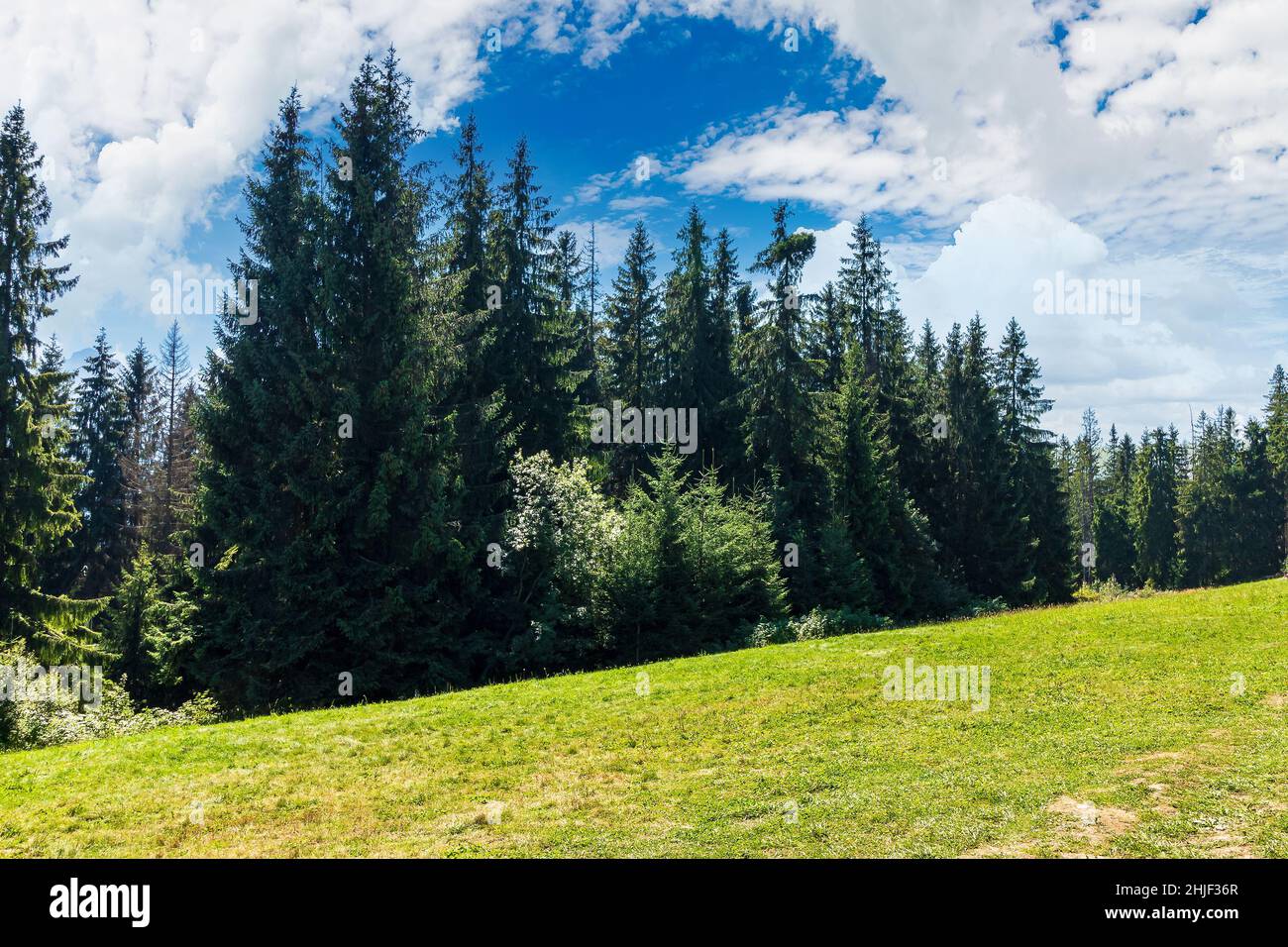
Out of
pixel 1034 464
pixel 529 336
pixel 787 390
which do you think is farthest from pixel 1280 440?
pixel 529 336

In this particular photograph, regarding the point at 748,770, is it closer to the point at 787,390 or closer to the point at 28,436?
the point at 28,436

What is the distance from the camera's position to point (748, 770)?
11.1 m

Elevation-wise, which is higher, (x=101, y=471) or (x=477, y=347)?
(x=477, y=347)

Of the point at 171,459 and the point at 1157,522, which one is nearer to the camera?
the point at 171,459

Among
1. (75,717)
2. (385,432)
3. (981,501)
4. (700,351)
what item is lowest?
(75,717)

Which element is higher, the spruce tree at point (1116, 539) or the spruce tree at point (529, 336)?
the spruce tree at point (529, 336)

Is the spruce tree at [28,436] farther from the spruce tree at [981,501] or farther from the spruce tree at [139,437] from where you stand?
the spruce tree at [981,501]

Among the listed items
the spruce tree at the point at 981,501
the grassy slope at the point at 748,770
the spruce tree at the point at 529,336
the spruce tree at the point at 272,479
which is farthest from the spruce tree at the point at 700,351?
the grassy slope at the point at 748,770

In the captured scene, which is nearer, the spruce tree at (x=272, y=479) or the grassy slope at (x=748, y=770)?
the grassy slope at (x=748, y=770)

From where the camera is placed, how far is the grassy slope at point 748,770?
8.35 m

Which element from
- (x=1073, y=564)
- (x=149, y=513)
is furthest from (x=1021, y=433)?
(x=149, y=513)

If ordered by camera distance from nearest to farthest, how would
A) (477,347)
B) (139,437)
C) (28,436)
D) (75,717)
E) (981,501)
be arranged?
(75,717) < (28,436) < (477,347) < (981,501) < (139,437)
